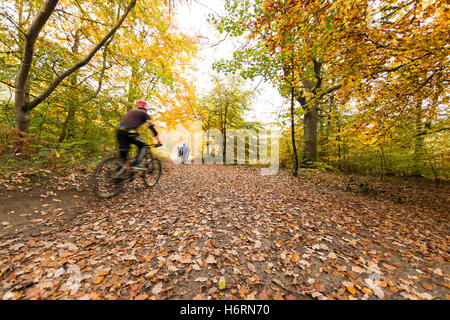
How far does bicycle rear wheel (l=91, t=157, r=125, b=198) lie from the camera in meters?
4.27

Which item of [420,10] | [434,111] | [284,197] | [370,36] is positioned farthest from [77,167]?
[434,111]

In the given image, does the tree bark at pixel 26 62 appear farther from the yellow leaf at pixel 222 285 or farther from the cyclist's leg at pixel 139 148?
the yellow leaf at pixel 222 285

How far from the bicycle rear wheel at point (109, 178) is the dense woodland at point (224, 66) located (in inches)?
71.0

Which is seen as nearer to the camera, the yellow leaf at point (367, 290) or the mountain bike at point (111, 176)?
the yellow leaf at point (367, 290)

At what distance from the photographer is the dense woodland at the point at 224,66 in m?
3.87

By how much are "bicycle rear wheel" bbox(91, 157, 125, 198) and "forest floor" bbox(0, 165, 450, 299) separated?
1.12 feet

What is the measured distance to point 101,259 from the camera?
2.27 meters

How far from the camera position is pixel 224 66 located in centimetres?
813

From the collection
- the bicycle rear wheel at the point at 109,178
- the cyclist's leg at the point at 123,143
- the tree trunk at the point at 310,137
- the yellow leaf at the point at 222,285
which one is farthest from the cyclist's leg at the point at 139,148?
the tree trunk at the point at 310,137

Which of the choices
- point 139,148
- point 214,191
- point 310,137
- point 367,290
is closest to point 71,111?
point 139,148

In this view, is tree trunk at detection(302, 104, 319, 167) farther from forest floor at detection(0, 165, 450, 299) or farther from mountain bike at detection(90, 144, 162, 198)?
mountain bike at detection(90, 144, 162, 198)
